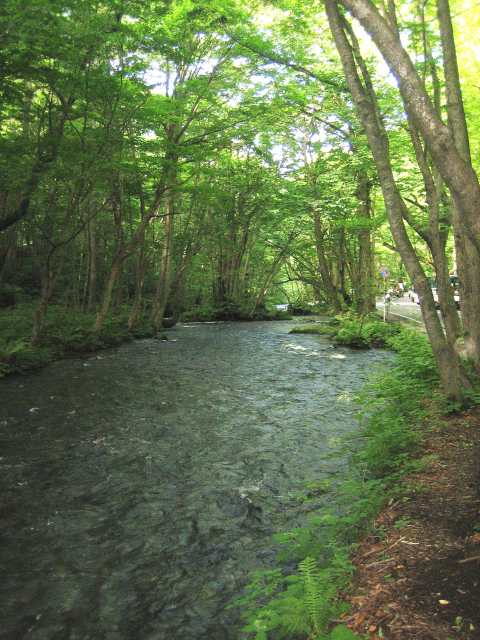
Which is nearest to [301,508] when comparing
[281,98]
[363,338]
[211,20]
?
[363,338]

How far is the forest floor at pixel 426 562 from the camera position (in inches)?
107

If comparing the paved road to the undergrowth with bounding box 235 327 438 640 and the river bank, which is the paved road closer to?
the river bank

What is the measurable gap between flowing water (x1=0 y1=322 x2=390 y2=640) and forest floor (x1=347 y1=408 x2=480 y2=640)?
1155mm

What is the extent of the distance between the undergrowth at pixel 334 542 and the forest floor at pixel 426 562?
0.17 m

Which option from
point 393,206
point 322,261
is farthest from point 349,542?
point 322,261

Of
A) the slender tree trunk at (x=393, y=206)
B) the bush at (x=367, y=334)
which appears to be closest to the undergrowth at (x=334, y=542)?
the slender tree trunk at (x=393, y=206)

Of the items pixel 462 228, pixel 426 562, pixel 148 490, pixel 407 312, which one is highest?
pixel 462 228

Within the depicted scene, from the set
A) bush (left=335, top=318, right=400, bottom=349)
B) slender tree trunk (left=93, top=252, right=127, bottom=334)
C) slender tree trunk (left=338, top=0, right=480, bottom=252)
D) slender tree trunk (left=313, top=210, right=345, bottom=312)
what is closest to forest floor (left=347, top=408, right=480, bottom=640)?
slender tree trunk (left=338, top=0, right=480, bottom=252)

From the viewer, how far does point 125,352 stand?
55.8ft

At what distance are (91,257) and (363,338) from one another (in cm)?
1181

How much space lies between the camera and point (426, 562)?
3.34 metres

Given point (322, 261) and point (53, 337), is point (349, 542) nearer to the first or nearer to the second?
point (53, 337)

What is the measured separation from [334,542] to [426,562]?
90 cm

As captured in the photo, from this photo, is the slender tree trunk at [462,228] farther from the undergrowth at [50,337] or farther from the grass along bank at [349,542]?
the undergrowth at [50,337]
